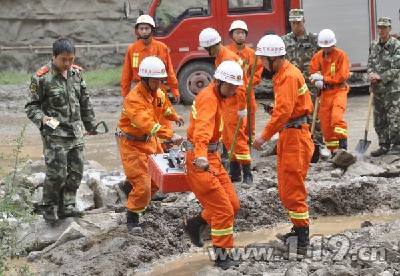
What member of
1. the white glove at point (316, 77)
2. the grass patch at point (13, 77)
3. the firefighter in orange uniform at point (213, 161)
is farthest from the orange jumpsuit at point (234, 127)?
the grass patch at point (13, 77)

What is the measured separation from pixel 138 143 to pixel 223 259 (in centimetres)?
156

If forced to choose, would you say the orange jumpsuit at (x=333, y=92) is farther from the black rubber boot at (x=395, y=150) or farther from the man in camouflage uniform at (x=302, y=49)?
the black rubber boot at (x=395, y=150)

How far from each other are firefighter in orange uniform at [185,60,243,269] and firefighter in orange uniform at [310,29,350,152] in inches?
148

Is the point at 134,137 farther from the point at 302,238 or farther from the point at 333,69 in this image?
the point at 333,69

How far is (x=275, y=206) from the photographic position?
27.7ft

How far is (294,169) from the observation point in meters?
6.84

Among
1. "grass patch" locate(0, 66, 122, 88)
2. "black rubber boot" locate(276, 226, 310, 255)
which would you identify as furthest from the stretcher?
"grass patch" locate(0, 66, 122, 88)

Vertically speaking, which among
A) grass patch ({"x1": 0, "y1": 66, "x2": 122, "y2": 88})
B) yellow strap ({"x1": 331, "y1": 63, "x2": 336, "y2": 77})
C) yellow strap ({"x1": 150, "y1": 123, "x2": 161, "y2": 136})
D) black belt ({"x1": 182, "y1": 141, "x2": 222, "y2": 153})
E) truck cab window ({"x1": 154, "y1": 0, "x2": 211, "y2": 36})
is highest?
truck cab window ({"x1": 154, "y1": 0, "x2": 211, "y2": 36})

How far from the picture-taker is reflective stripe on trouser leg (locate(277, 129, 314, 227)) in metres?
6.86

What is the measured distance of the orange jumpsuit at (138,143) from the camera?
23.9ft

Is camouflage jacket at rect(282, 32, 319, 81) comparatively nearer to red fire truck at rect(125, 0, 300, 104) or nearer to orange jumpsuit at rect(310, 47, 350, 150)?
orange jumpsuit at rect(310, 47, 350, 150)

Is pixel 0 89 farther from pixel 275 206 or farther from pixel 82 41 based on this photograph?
pixel 275 206

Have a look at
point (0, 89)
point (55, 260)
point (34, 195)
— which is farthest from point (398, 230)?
point (0, 89)

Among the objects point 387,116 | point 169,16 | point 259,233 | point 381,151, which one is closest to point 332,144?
point 381,151
